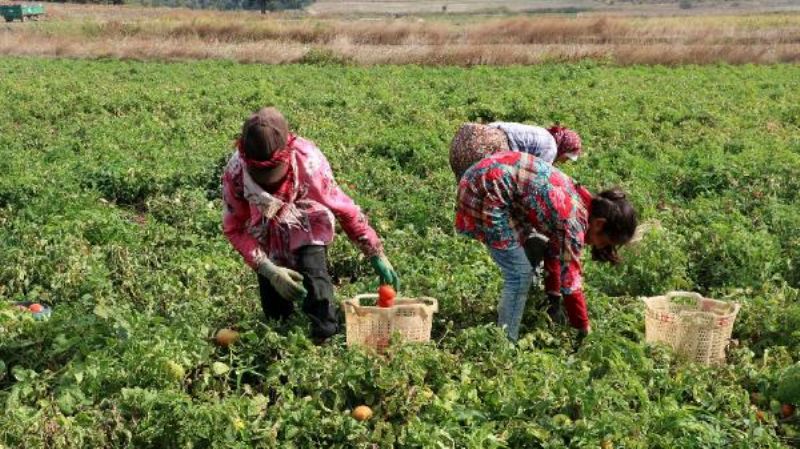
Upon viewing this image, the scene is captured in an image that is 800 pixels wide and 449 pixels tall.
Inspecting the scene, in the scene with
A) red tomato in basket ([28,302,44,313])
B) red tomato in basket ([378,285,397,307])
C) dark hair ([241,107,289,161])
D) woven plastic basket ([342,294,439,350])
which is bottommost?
red tomato in basket ([28,302,44,313])

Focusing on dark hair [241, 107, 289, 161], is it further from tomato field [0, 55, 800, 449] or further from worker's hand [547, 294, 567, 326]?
worker's hand [547, 294, 567, 326]

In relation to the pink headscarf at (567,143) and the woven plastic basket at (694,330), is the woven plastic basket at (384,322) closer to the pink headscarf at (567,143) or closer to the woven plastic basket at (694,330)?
the woven plastic basket at (694,330)

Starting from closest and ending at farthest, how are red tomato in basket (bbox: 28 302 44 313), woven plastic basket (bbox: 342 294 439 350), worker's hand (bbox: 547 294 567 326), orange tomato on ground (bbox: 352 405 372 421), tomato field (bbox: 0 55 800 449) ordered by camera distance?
tomato field (bbox: 0 55 800 449), orange tomato on ground (bbox: 352 405 372 421), woven plastic basket (bbox: 342 294 439 350), worker's hand (bbox: 547 294 567 326), red tomato in basket (bbox: 28 302 44 313)

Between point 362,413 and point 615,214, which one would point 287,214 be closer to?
point 362,413

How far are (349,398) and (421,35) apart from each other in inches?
1228

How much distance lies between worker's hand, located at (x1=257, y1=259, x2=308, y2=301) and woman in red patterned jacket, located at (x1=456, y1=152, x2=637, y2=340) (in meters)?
1.05

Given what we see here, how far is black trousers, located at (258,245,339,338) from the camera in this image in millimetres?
4879

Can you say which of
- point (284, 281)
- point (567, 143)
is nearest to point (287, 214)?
point (284, 281)

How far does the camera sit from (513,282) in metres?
4.86

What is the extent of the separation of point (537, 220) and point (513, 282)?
0.41 metres

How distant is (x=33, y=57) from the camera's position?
29297 mm

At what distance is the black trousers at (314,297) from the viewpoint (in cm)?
488

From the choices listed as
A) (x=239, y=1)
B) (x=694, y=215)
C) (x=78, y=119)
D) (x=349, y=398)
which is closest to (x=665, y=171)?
(x=694, y=215)

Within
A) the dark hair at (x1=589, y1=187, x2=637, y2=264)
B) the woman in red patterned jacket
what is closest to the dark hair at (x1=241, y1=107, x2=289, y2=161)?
the woman in red patterned jacket
